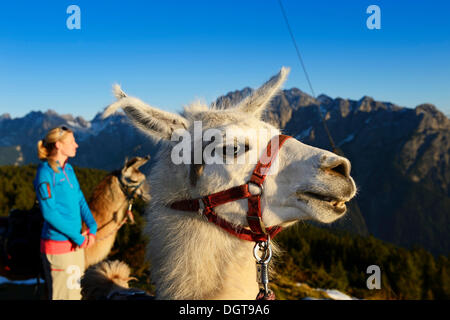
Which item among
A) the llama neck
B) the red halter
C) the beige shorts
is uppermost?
the red halter

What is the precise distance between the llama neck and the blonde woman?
73.6 inches

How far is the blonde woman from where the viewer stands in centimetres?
349

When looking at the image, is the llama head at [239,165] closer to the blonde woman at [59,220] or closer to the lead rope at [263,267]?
the lead rope at [263,267]

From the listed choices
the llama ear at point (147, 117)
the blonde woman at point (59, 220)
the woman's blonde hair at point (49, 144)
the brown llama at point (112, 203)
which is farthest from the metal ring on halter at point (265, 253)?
the brown llama at point (112, 203)

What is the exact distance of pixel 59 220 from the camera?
3.46 m

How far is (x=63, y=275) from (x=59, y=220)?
762 mm

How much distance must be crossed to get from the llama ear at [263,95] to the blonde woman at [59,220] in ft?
8.16

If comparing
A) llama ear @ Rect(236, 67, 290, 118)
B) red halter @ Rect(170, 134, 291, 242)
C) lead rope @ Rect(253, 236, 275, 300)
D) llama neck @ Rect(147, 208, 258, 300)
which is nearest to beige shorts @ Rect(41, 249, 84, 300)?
llama neck @ Rect(147, 208, 258, 300)

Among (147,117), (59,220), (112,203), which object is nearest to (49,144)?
(59,220)

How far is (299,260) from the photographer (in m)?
13.8

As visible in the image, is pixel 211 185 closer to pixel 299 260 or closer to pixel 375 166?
pixel 299 260

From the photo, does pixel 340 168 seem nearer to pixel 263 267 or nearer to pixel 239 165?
pixel 239 165

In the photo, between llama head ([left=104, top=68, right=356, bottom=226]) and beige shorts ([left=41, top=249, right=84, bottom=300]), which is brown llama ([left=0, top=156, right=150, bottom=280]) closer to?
beige shorts ([left=41, top=249, right=84, bottom=300])
